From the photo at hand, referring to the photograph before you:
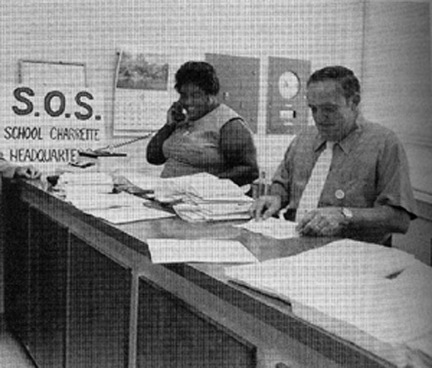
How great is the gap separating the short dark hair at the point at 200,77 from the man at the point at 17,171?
1.91 feet

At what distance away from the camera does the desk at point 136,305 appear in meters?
0.92

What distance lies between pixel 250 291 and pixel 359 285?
160mm

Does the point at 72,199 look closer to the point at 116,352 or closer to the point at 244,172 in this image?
the point at 116,352

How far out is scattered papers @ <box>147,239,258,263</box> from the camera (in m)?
1.14

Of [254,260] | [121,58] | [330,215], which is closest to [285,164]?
[330,215]

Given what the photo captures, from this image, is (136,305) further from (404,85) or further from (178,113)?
(404,85)

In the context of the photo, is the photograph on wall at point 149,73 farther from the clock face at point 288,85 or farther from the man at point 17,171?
the man at point 17,171

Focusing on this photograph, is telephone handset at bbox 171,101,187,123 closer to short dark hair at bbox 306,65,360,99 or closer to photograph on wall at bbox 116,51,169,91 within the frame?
photograph on wall at bbox 116,51,169,91

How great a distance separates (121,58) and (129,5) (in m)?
0.23

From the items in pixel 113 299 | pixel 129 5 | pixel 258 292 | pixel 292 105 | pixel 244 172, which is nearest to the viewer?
pixel 258 292

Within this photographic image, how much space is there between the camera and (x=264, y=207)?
5.34ft

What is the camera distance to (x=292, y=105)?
3295 millimetres

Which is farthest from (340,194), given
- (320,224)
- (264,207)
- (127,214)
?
(127,214)

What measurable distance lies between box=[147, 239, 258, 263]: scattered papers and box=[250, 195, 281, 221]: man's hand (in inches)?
12.5
